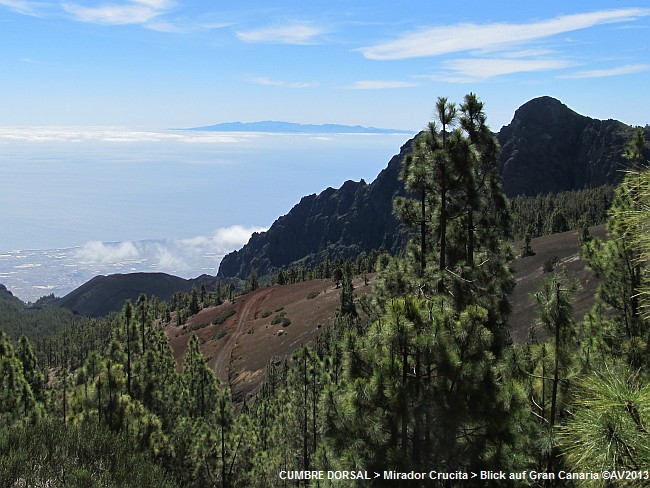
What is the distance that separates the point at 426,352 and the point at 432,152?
190 inches

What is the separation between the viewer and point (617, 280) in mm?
13711

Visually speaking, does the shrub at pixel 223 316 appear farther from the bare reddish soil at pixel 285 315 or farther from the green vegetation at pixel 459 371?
the green vegetation at pixel 459 371

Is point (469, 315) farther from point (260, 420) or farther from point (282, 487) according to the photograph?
point (260, 420)

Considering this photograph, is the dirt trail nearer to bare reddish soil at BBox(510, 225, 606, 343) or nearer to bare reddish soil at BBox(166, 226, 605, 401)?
bare reddish soil at BBox(166, 226, 605, 401)

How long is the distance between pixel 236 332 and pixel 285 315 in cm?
973

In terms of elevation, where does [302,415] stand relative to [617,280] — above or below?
below

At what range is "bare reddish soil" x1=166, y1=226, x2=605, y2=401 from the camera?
Result: 49.5 m

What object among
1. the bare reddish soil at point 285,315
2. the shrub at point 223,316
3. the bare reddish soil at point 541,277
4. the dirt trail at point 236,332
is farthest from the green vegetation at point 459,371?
the shrub at point 223,316

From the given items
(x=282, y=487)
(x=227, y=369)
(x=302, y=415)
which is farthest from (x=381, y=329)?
(x=227, y=369)

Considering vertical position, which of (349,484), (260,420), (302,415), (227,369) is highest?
(349,484)

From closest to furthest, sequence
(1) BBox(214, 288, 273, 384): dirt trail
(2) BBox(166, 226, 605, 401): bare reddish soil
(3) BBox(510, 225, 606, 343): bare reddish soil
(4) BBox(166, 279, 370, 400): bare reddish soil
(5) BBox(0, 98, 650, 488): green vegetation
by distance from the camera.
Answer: (5) BBox(0, 98, 650, 488): green vegetation → (3) BBox(510, 225, 606, 343): bare reddish soil → (2) BBox(166, 226, 605, 401): bare reddish soil → (4) BBox(166, 279, 370, 400): bare reddish soil → (1) BBox(214, 288, 273, 384): dirt trail

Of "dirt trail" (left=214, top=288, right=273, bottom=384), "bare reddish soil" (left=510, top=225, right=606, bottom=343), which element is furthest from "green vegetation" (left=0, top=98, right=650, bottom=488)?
"dirt trail" (left=214, top=288, right=273, bottom=384)

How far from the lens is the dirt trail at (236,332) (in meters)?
72.6

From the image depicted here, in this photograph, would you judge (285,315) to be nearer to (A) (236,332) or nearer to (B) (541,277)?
(A) (236,332)
